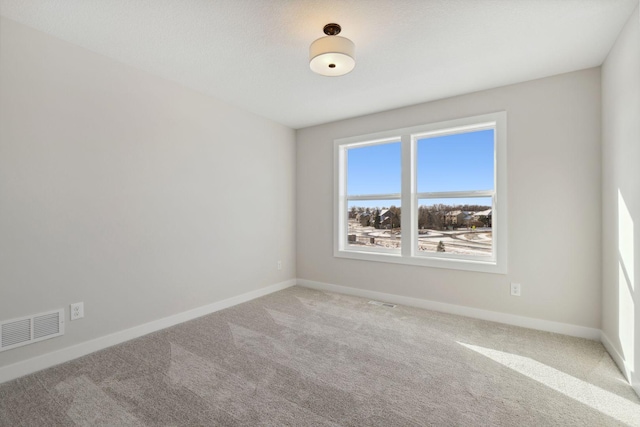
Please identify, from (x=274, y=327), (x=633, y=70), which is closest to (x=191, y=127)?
(x=274, y=327)

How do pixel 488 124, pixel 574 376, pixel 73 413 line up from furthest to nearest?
pixel 488 124 < pixel 574 376 < pixel 73 413

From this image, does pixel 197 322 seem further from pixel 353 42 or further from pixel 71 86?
pixel 353 42

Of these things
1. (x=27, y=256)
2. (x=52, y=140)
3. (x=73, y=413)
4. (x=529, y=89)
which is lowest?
(x=73, y=413)

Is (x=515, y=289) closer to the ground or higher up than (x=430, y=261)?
closer to the ground

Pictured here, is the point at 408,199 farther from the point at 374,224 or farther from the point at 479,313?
the point at 479,313

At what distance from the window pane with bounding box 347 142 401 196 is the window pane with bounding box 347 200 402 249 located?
0.19 m

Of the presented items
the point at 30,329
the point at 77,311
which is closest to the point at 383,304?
the point at 77,311

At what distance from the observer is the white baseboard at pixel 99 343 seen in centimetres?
203

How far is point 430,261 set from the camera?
3.49m

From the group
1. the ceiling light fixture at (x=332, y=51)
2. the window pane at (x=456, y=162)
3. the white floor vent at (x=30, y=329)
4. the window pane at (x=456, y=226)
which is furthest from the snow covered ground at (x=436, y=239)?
the white floor vent at (x=30, y=329)

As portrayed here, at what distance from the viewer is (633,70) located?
1.97m

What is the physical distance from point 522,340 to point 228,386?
257 centimetres

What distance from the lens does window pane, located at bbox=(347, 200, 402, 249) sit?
396 centimetres

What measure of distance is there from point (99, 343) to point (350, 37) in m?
3.26
